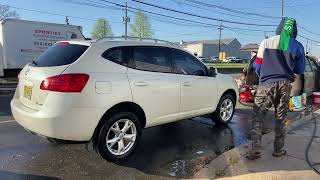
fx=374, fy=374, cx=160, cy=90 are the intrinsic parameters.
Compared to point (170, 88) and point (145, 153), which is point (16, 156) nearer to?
point (145, 153)

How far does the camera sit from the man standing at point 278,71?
5070 mm

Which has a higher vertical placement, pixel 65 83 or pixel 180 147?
pixel 65 83

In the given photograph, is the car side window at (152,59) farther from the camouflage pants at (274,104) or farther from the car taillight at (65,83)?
the camouflage pants at (274,104)

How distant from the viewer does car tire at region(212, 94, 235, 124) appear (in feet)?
24.3

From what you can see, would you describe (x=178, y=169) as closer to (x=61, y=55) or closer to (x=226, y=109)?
(x=61, y=55)

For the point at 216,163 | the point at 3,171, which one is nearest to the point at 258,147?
the point at 216,163

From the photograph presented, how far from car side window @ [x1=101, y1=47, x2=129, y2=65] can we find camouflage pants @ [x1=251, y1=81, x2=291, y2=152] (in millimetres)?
1949

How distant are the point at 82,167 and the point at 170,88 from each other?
5.92ft

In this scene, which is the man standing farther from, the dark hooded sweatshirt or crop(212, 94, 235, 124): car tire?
crop(212, 94, 235, 124): car tire

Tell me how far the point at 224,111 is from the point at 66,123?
3906 millimetres

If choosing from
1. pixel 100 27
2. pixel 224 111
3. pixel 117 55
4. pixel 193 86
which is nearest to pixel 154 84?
pixel 117 55

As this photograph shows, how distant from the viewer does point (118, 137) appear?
5199mm

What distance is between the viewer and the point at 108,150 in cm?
508

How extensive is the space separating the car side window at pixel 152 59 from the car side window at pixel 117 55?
17 cm
